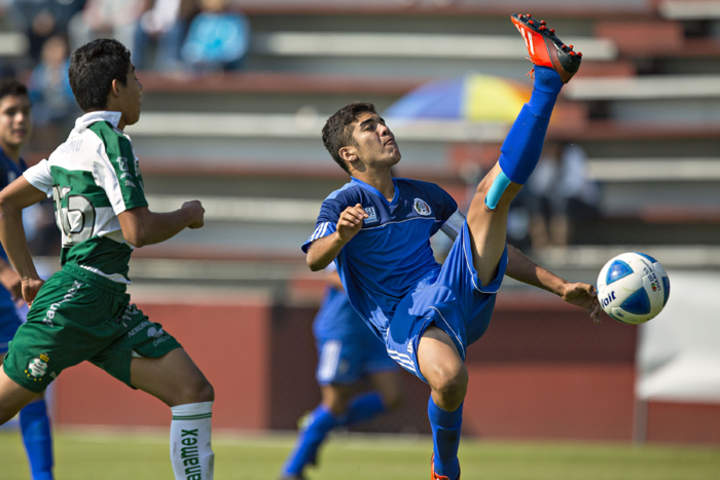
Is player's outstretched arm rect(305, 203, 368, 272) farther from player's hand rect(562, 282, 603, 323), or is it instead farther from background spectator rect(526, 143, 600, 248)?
background spectator rect(526, 143, 600, 248)

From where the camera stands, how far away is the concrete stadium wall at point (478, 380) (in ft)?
30.1

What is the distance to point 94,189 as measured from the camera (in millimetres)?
4332

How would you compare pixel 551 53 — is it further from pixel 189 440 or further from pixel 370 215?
pixel 189 440

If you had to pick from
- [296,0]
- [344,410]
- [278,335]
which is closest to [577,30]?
[296,0]

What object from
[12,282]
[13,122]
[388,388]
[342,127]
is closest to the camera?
[12,282]

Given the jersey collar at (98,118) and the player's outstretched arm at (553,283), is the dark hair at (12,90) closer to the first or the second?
the jersey collar at (98,118)

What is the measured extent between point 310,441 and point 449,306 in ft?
8.01

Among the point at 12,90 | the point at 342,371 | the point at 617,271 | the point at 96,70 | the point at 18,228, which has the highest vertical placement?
the point at 96,70

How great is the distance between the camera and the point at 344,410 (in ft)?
23.8

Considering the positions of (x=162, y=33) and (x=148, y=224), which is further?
(x=162, y=33)

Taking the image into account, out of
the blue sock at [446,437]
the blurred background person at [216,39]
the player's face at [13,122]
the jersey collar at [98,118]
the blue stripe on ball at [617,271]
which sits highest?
the blurred background person at [216,39]

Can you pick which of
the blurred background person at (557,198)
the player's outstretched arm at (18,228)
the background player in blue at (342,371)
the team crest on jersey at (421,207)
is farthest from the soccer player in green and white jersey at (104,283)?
the blurred background person at (557,198)

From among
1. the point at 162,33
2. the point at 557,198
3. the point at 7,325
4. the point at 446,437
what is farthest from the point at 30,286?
the point at 162,33

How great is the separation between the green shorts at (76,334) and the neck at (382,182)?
4.31ft
